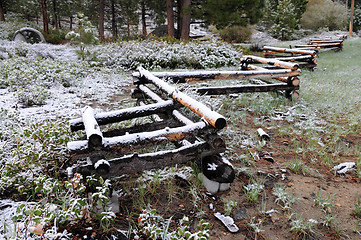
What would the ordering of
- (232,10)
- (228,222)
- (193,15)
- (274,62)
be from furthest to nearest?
(193,15) < (232,10) < (274,62) < (228,222)

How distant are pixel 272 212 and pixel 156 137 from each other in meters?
1.43

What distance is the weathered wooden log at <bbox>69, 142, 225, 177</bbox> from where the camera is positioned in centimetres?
247

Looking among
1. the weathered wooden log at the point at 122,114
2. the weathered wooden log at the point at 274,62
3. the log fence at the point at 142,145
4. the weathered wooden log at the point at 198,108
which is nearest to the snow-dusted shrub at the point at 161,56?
the weathered wooden log at the point at 274,62

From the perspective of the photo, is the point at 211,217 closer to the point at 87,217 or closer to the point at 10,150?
the point at 87,217

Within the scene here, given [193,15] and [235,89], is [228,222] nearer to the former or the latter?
[235,89]

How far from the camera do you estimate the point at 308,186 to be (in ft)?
10.2

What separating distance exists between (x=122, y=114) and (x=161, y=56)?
827 cm

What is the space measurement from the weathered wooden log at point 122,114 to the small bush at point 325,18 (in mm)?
42292

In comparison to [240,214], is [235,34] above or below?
above

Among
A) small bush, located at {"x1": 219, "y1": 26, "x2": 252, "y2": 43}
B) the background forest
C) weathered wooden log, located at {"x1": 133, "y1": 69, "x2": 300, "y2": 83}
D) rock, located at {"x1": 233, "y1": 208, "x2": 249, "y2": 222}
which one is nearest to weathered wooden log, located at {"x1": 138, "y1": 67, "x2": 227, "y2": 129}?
weathered wooden log, located at {"x1": 133, "y1": 69, "x2": 300, "y2": 83}

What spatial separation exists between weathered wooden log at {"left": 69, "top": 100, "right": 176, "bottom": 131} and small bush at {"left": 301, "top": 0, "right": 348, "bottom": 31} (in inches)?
1665

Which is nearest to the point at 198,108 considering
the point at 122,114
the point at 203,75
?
the point at 122,114

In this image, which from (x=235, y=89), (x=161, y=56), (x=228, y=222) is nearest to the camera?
(x=228, y=222)

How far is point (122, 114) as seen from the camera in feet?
11.4
